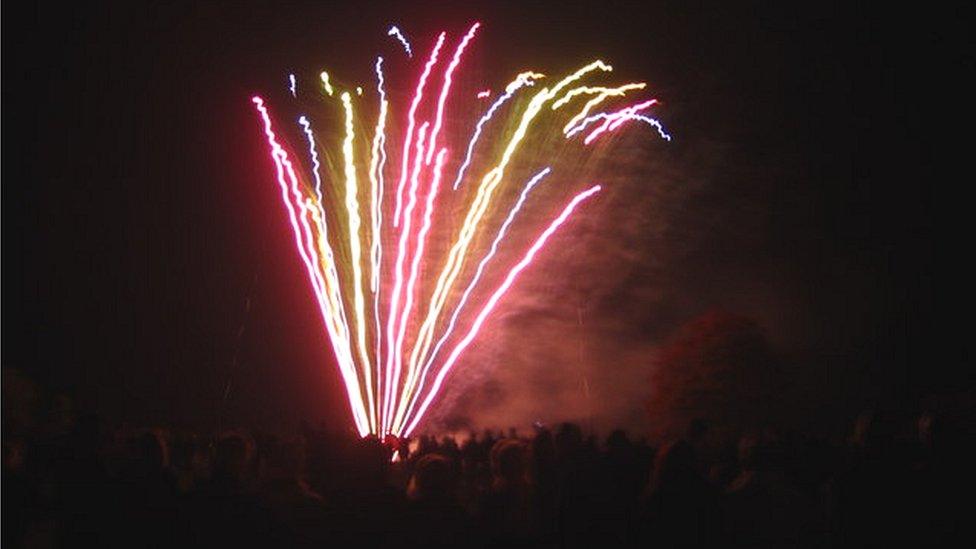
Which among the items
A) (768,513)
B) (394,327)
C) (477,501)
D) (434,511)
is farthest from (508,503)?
→ (394,327)

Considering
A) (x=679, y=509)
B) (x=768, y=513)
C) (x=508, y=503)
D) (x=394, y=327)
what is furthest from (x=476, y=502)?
(x=394, y=327)

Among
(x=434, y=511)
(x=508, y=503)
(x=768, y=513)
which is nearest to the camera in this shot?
(x=434, y=511)

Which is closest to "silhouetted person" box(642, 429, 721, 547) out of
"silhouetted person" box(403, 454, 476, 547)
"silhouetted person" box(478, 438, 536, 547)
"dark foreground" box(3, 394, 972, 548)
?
"dark foreground" box(3, 394, 972, 548)

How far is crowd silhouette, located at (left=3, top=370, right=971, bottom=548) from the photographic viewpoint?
Answer: 14.5 ft

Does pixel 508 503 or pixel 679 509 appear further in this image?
pixel 508 503

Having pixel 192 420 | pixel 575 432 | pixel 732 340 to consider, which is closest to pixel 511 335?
pixel 732 340

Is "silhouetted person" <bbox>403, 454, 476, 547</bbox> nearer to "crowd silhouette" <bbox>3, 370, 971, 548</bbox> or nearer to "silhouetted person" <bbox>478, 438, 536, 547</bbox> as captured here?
"crowd silhouette" <bbox>3, 370, 971, 548</bbox>

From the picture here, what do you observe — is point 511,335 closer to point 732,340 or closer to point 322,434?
point 732,340

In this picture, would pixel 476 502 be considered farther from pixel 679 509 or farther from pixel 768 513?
pixel 768 513

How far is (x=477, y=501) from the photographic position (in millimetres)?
4879

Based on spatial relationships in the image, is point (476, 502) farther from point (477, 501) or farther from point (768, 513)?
point (768, 513)

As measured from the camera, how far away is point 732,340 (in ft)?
90.8

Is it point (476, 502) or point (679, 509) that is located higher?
point (476, 502)

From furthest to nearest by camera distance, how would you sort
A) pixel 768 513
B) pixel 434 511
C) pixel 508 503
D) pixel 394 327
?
pixel 394 327 < pixel 508 503 < pixel 768 513 < pixel 434 511
